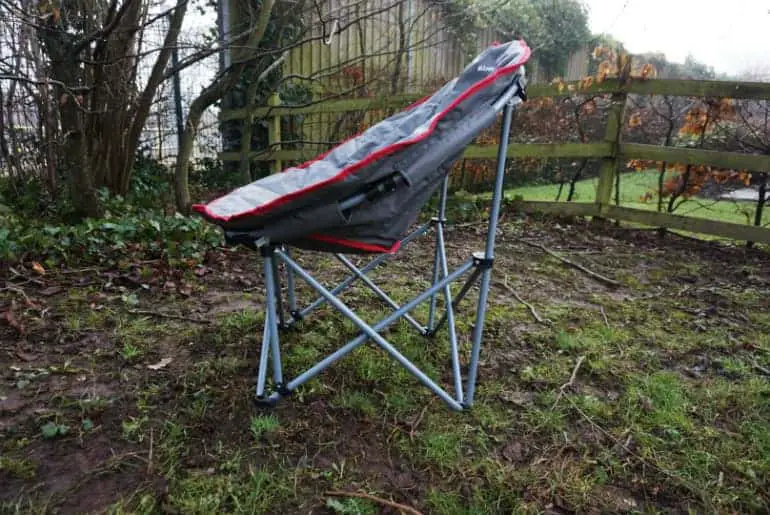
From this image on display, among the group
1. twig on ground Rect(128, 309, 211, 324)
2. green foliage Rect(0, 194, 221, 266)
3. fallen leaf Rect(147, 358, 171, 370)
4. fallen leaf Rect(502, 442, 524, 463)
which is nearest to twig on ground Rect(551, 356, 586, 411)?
fallen leaf Rect(502, 442, 524, 463)

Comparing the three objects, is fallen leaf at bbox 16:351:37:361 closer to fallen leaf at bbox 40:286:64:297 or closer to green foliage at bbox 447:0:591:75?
fallen leaf at bbox 40:286:64:297

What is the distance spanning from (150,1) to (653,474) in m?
4.93

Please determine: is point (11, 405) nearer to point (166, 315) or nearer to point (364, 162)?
point (166, 315)

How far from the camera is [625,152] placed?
4.39 metres

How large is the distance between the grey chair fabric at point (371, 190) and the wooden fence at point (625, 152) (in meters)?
2.97

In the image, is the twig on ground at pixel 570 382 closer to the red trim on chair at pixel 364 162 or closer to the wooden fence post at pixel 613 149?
the red trim on chair at pixel 364 162

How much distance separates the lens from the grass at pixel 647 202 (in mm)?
4422

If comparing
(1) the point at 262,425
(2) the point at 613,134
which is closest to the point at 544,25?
(2) the point at 613,134

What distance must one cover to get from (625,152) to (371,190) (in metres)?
3.64

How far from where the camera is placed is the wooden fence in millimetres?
3777

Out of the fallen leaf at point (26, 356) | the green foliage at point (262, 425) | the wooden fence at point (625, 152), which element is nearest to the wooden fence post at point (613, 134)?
the wooden fence at point (625, 152)

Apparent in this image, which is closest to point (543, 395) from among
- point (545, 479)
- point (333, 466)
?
point (545, 479)

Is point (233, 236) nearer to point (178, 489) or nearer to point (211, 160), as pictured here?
point (178, 489)

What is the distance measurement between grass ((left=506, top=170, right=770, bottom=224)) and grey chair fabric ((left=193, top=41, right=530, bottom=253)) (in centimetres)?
348
